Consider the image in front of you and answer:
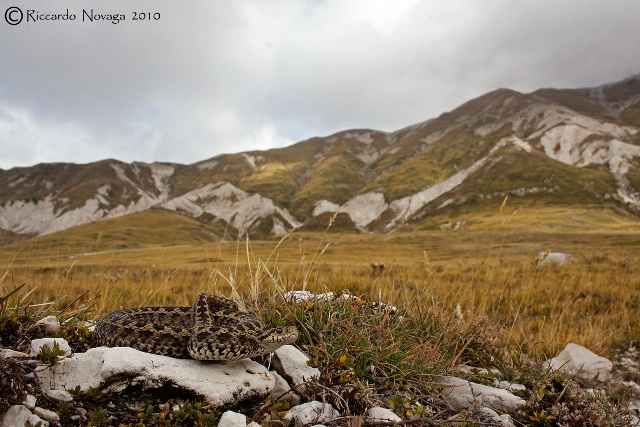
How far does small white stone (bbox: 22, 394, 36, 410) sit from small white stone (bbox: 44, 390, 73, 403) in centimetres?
9

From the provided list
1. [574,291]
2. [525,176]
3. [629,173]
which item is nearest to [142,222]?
[525,176]

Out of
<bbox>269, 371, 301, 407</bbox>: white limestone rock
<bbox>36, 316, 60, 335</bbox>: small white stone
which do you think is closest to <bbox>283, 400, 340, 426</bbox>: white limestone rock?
<bbox>269, 371, 301, 407</bbox>: white limestone rock

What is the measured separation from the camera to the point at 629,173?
598ft

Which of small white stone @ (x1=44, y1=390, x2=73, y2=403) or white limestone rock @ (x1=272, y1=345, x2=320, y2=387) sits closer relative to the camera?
small white stone @ (x1=44, y1=390, x2=73, y2=403)

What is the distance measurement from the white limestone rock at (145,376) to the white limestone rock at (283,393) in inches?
6.6

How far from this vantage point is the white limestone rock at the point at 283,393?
3.75 metres

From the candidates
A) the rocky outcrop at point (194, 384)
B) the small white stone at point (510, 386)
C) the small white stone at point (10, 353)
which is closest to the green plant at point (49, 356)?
Answer: the rocky outcrop at point (194, 384)

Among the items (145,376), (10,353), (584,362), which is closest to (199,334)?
(145,376)

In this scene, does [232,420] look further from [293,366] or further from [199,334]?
[293,366]

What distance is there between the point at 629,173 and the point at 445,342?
22972cm

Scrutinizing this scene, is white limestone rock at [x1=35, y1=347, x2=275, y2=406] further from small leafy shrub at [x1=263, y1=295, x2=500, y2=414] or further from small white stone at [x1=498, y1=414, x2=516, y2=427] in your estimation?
small white stone at [x1=498, y1=414, x2=516, y2=427]

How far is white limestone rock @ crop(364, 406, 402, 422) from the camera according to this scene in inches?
133

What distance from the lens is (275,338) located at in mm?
3607

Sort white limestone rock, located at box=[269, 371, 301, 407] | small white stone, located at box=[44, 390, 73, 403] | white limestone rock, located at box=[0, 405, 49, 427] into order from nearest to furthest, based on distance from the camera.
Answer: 1. white limestone rock, located at box=[0, 405, 49, 427]
2. small white stone, located at box=[44, 390, 73, 403]
3. white limestone rock, located at box=[269, 371, 301, 407]
